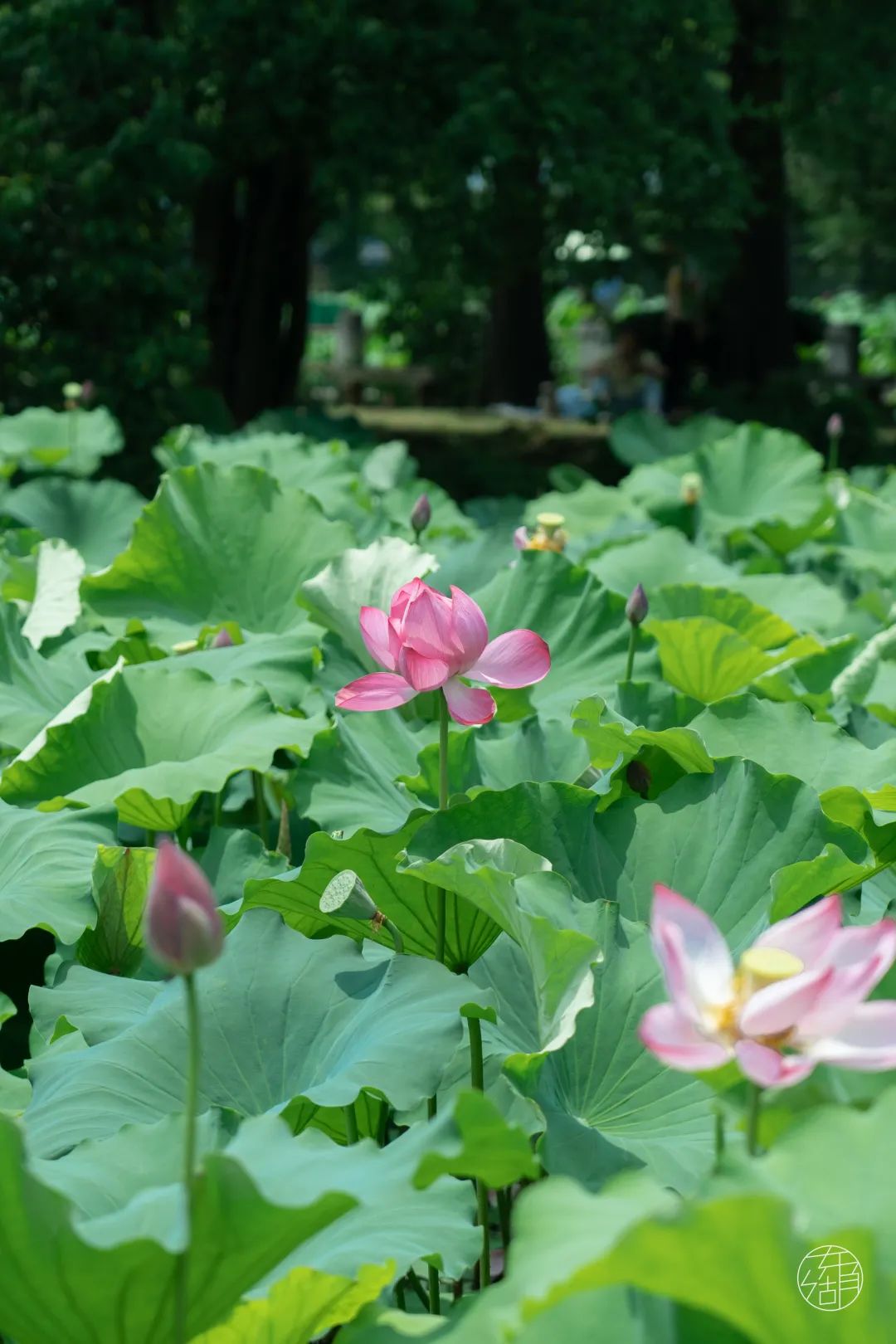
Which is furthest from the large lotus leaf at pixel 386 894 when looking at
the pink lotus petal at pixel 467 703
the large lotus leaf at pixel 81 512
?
the large lotus leaf at pixel 81 512

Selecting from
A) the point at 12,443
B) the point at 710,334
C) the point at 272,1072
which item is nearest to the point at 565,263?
the point at 710,334

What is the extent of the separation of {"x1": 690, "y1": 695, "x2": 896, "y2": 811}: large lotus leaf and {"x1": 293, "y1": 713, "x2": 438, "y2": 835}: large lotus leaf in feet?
1.04

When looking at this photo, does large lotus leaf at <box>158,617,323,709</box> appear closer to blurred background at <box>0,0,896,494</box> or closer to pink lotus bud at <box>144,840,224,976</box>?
pink lotus bud at <box>144,840,224,976</box>

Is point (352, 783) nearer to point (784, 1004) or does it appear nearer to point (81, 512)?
point (784, 1004)

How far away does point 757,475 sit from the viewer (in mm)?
3945

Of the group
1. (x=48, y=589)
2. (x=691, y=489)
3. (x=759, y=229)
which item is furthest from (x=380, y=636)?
(x=759, y=229)

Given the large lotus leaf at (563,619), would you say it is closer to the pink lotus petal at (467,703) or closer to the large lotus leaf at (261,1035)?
the pink lotus petal at (467,703)

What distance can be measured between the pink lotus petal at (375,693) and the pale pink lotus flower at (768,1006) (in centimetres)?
53

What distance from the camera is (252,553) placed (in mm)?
2459

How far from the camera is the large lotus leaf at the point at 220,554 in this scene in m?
2.40

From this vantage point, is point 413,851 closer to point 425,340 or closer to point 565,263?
point 565,263

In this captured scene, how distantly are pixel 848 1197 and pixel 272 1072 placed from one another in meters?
0.56

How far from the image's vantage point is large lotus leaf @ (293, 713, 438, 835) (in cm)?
164

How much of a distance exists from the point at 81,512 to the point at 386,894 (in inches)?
92.4
